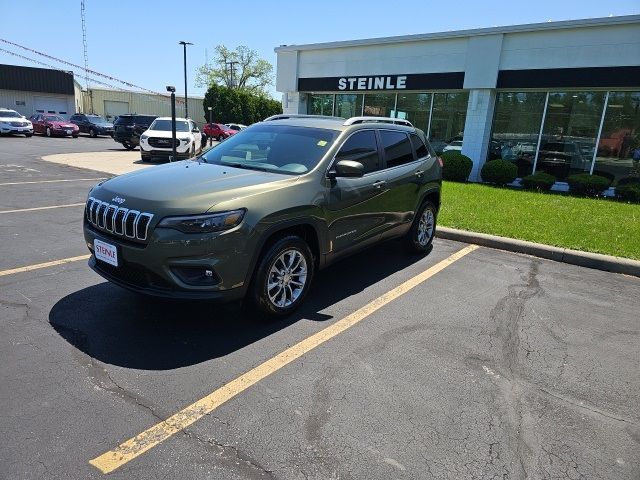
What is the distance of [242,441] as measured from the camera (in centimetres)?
252

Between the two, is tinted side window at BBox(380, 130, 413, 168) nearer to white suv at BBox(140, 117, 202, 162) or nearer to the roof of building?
the roof of building

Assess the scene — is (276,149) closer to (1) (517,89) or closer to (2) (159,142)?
(1) (517,89)

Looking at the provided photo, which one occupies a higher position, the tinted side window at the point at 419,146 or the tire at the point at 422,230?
the tinted side window at the point at 419,146

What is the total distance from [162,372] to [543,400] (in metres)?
2.60

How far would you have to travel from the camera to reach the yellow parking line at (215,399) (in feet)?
7.73

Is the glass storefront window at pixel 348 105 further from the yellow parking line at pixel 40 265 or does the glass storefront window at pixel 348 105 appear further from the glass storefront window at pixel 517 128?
the yellow parking line at pixel 40 265

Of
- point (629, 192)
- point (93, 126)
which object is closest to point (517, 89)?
point (629, 192)

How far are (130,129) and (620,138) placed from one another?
19.8 meters

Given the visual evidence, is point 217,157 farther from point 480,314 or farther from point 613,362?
point 613,362

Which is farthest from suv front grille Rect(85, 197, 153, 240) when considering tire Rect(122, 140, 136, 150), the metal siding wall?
the metal siding wall

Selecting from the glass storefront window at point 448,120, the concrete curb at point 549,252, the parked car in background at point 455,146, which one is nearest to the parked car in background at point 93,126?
the glass storefront window at point 448,120

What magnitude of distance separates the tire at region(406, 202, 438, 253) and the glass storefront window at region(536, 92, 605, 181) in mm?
9774

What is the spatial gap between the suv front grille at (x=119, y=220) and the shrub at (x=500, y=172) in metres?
12.4

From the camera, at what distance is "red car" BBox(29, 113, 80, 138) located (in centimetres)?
2994
